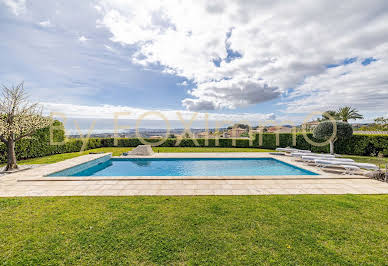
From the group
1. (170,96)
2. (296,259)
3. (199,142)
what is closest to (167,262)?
(296,259)

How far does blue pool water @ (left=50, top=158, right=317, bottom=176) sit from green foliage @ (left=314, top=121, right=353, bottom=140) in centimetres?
479

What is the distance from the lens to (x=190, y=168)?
10461mm

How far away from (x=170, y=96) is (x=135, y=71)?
933cm

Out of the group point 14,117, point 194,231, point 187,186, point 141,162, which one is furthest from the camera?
point 141,162

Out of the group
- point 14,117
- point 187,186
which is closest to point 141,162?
point 14,117

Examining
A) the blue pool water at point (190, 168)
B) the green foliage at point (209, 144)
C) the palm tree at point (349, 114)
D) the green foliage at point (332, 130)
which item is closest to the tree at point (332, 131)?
the green foliage at point (332, 130)

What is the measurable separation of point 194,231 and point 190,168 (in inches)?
289

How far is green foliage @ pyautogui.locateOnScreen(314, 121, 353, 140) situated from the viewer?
12.5 m

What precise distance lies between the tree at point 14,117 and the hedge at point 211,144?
2.87 meters

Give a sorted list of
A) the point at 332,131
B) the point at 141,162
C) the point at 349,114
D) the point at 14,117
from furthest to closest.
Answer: the point at 349,114, the point at 332,131, the point at 141,162, the point at 14,117

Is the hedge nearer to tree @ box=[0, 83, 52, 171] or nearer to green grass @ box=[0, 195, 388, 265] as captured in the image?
tree @ box=[0, 83, 52, 171]

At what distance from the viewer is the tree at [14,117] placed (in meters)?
7.68

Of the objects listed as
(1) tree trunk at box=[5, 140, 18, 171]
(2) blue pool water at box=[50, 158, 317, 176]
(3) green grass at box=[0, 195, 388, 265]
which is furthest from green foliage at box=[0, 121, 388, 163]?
(3) green grass at box=[0, 195, 388, 265]

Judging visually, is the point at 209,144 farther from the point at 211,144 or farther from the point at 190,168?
the point at 190,168
